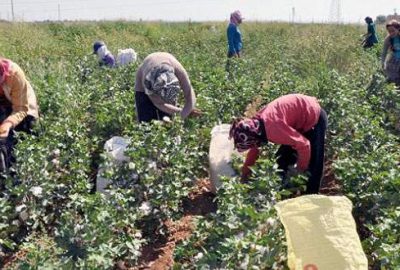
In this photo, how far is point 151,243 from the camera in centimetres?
415

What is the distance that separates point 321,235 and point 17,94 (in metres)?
2.98

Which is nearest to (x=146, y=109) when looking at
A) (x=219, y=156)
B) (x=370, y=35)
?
(x=219, y=156)

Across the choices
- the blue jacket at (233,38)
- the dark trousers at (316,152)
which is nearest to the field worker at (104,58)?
the blue jacket at (233,38)

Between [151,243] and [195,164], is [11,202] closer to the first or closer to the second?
[151,243]

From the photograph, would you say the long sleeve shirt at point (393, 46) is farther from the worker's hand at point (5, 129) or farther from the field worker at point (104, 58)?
the worker's hand at point (5, 129)

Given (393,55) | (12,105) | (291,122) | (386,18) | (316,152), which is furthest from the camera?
(386,18)

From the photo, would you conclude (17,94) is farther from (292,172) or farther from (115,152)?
(292,172)

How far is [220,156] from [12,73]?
1873 millimetres

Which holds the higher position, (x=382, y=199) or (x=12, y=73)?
(x=12, y=73)

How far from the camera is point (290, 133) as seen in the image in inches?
150

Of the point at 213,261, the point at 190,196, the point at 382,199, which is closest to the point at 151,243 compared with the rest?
the point at 190,196

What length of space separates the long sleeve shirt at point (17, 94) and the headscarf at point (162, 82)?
3.34ft

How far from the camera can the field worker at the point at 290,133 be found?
3.82 meters

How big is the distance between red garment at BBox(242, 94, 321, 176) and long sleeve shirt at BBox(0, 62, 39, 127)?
1.94 metres
